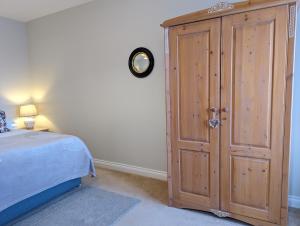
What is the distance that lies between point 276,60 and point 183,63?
2.64ft

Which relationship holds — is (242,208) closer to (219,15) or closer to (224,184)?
(224,184)

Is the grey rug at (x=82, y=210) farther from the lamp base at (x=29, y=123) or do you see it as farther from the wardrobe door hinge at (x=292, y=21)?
the wardrobe door hinge at (x=292, y=21)

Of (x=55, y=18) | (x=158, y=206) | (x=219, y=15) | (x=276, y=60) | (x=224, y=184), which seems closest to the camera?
(x=276, y=60)

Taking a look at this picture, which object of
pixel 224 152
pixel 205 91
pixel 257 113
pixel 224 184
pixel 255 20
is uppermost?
pixel 255 20

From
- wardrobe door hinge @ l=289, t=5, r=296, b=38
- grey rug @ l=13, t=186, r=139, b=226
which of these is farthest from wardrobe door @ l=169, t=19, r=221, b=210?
grey rug @ l=13, t=186, r=139, b=226

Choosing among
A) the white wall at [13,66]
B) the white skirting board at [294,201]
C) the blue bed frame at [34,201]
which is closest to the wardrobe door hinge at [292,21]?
the white skirting board at [294,201]

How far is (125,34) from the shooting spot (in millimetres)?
3271

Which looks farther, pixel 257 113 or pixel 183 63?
pixel 183 63

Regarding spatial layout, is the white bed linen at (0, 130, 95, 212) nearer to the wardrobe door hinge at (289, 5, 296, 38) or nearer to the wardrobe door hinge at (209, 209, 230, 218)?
the wardrobe door hinge at (209, 209, 230, 218)

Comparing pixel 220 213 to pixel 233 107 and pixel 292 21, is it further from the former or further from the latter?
pixel 292 21

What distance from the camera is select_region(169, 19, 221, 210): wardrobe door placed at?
212cm

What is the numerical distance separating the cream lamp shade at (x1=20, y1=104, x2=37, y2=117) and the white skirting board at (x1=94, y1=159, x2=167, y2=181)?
1.62 meters

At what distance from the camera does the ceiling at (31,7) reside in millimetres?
3473

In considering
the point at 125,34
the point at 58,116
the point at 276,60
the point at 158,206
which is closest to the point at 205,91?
the point at 276,60
